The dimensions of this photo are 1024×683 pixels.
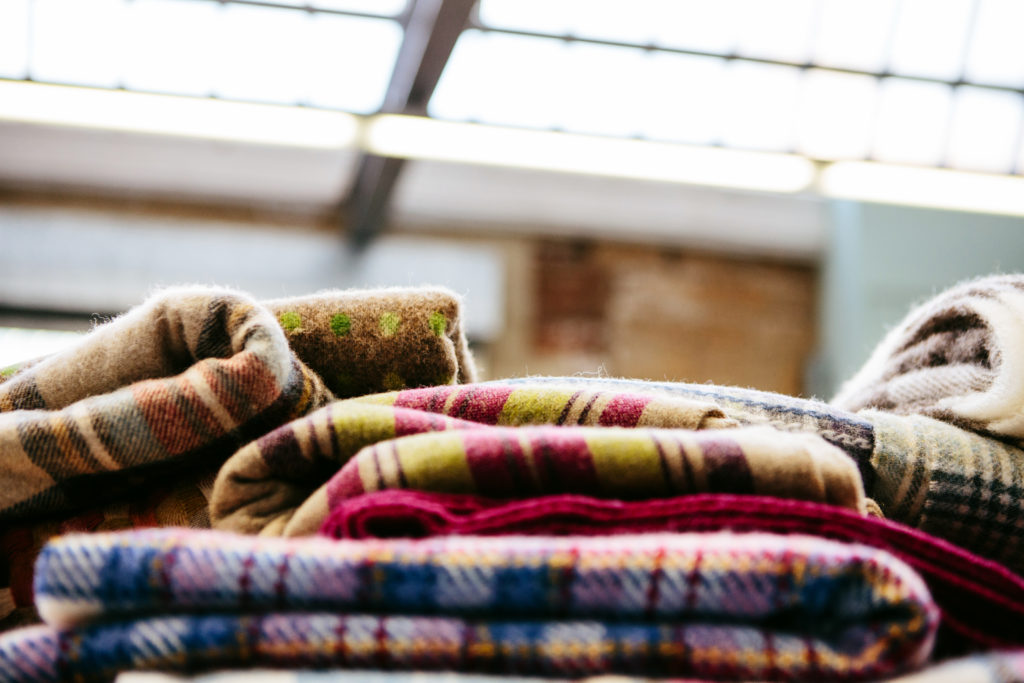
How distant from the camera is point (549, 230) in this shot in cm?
378

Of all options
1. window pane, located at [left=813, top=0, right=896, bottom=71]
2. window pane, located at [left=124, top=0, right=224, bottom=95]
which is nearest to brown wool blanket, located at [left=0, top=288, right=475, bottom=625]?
window pane, located at [left=124, top=0, right=224, bottom=95]

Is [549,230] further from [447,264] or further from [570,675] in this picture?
[570,675]

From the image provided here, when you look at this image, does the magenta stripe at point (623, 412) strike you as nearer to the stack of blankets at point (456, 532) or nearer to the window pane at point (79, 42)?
the stack of blankets at point (456, 532)

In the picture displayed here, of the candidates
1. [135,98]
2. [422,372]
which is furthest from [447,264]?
[422,372]

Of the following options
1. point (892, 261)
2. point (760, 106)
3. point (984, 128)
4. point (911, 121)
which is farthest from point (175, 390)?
point (892, 261)

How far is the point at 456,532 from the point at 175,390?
129 mm

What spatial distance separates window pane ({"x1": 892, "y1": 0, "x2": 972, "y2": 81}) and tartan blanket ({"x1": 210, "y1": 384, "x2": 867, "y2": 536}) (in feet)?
10.0

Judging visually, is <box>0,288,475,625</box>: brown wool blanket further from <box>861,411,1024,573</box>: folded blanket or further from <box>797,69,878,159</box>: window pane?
<box>797,69,878,159</box>: window pane

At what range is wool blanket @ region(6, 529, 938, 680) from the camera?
0.24 m

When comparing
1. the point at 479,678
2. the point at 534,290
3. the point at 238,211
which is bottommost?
the point at 534,290

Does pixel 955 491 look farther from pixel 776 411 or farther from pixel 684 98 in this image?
pixel 684 98

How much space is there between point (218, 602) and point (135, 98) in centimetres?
249

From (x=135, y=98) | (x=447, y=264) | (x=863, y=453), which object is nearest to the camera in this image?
(x=863, y=453)

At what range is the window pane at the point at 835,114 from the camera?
2941 millimetres
